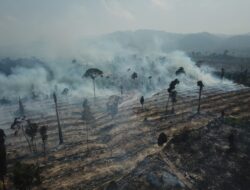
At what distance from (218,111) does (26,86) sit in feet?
391

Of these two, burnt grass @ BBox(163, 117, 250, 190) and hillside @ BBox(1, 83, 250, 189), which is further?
hillside @ BBox(1, 83, 250, 189)

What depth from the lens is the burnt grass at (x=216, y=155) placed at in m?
52.6

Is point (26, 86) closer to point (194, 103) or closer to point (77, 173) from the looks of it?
point (194, 103)

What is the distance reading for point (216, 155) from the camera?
196 ft

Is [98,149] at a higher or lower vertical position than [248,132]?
lower

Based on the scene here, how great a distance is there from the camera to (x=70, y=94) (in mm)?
164125

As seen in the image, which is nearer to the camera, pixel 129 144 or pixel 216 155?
pixel 216 155

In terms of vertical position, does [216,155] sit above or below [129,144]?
above

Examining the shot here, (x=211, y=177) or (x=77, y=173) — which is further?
(x=77, y=173)

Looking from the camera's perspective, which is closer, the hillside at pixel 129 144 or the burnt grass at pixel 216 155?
the burnt grass at pixel 216 155

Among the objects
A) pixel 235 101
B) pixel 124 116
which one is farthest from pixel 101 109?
pixel 235 101

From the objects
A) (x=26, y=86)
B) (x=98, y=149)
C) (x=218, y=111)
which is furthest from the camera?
(x=26, y=86)

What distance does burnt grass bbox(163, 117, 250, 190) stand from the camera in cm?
5256

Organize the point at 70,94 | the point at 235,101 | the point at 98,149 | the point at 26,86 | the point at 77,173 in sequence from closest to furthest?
the point at 77,173, the point at 98,149, the point at 235,101, the point at 70,94, the point at 26,86
